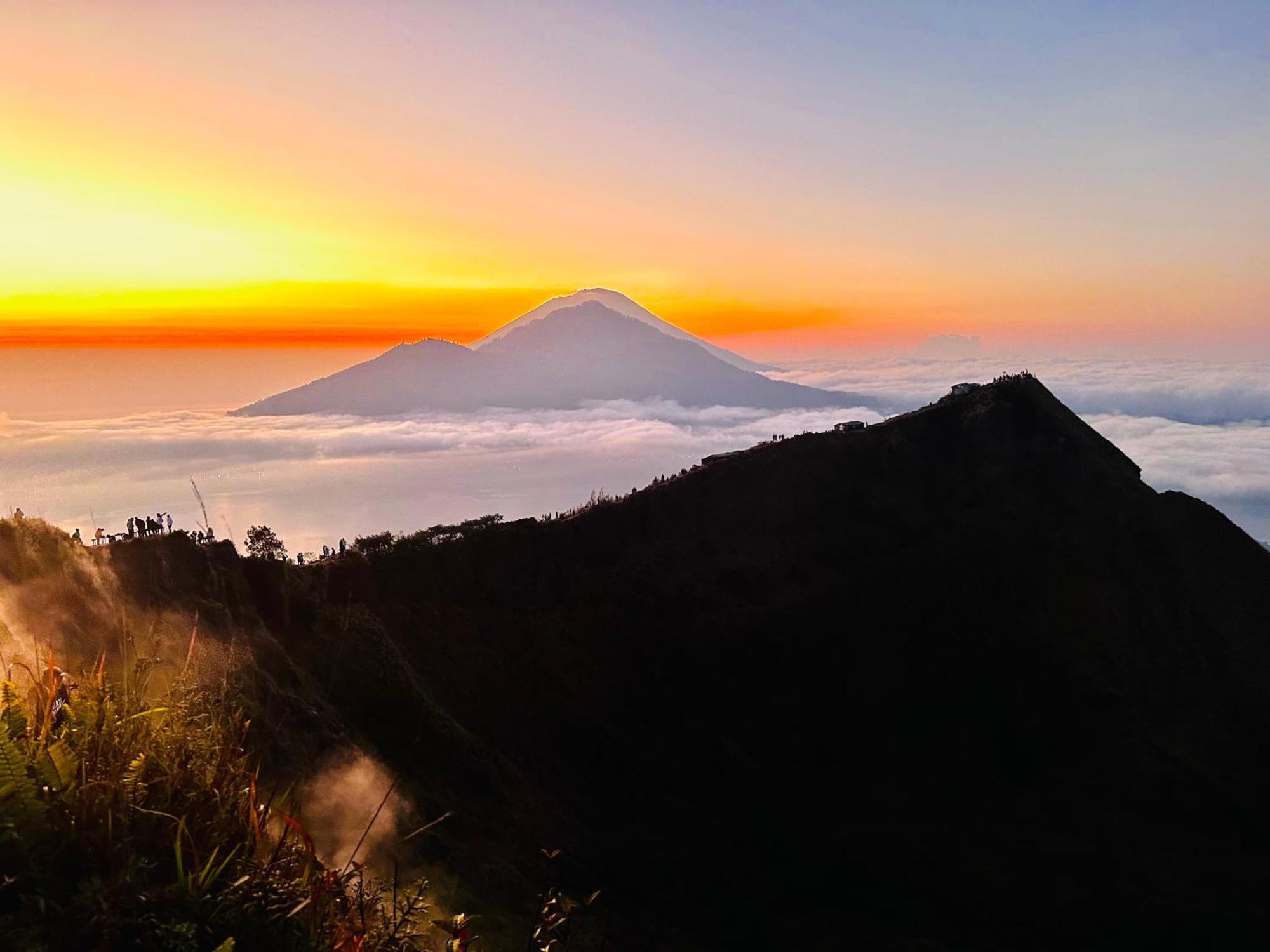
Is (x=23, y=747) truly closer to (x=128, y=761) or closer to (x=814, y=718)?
(x=128, y=761)

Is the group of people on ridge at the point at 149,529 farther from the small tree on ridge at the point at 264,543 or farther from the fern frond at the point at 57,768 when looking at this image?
the fern frond at the point at 57,768

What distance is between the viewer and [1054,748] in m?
31.7

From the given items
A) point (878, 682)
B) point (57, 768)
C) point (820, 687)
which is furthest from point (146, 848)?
point (878, 682)

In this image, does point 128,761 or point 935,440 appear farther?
point 935,440

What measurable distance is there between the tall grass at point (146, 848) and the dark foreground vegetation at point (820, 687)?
1161 centimetres

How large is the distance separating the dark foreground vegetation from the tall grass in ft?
38.1

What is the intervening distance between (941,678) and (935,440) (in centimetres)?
1383

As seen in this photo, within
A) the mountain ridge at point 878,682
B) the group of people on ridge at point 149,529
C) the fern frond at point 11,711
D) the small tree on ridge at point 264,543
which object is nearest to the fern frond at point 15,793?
the fern frond at point 11,711

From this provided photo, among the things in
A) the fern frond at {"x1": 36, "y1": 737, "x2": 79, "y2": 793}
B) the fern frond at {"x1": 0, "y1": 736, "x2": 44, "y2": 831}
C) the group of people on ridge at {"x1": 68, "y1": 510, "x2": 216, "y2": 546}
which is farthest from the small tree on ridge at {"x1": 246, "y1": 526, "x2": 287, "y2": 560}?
the fern frond at {"x1": 0, "y1": 736, "x2": 44, "y2": 831}

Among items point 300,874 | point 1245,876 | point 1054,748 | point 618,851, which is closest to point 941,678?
point 1054,748

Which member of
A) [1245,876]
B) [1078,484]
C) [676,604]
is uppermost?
[1078,484]

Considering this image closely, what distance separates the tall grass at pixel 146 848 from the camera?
222cm

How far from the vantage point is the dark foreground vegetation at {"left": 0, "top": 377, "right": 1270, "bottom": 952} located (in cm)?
2009

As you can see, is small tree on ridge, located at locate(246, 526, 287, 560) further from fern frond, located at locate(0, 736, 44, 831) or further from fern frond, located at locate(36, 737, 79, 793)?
fern frond, located at locate(0, 736, 44, 831)
